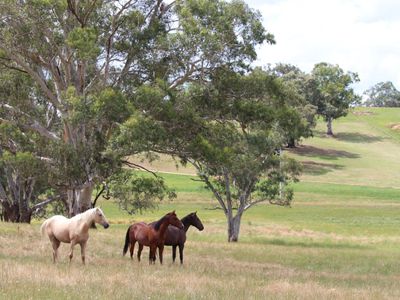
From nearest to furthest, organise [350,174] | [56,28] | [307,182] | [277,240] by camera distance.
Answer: [56,28]
[277,240]
[307,182]
[350,174]

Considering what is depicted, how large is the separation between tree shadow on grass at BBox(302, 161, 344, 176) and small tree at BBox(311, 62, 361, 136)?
1238 centimetres

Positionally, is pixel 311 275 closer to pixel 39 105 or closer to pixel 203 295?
pixel 203 295

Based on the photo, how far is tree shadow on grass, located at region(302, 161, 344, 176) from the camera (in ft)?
329

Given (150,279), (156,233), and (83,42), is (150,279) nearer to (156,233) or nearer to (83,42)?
(156,233)

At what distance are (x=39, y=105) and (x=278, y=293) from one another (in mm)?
25884

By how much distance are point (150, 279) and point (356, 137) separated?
419ft

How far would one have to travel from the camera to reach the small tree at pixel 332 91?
114375 millimetres

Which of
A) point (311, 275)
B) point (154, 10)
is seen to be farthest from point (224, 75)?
point (311, 275)

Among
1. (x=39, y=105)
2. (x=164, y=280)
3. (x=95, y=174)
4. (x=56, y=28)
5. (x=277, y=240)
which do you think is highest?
(x=56, y=28)

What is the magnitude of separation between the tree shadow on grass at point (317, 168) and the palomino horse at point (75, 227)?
8388cm

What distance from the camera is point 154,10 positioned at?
28.3m

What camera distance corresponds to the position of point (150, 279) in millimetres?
14039

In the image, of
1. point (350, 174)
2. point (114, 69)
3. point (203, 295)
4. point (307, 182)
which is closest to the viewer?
point (203, 295)

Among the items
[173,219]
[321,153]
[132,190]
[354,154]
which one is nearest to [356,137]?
[354,154]
